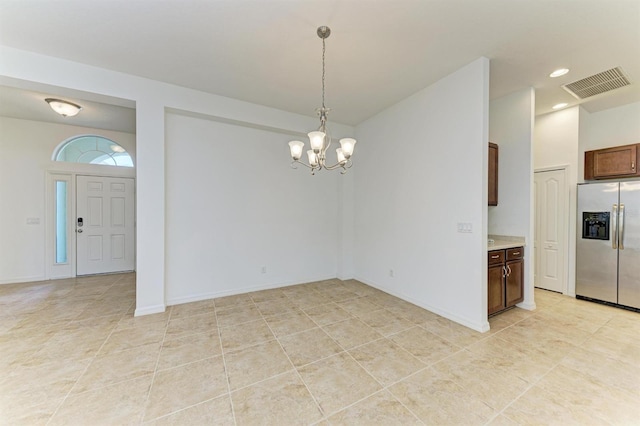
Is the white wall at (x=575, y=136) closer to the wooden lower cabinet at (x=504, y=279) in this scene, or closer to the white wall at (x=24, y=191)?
the wooden lower cabinet at (x=504, y=279)

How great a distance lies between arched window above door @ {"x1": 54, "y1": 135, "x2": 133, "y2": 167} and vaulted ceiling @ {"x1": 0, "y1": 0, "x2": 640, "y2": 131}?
2895mm

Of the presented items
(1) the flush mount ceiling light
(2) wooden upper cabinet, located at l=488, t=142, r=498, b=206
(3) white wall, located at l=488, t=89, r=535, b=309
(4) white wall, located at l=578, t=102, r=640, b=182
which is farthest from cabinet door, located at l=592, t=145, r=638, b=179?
(1) the flush mount ceiling light

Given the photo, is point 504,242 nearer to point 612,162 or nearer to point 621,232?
point 621,232

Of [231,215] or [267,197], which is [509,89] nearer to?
[267,197]

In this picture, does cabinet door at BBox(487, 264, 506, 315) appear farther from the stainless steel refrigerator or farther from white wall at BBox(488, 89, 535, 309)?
the stainless steel refrigerator

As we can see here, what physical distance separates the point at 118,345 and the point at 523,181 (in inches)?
205

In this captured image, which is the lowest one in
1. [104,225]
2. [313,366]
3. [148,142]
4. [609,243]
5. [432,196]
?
[313,366]

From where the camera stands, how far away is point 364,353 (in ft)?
7.57

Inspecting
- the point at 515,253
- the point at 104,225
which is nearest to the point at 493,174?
the point at 515,253

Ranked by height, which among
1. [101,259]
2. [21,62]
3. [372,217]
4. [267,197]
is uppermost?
[21,62]

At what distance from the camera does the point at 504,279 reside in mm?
3094

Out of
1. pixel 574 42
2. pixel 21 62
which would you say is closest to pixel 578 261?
pixel 574 42

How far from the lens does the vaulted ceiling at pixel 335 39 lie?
6.65 feet

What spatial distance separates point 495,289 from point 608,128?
138 inches
